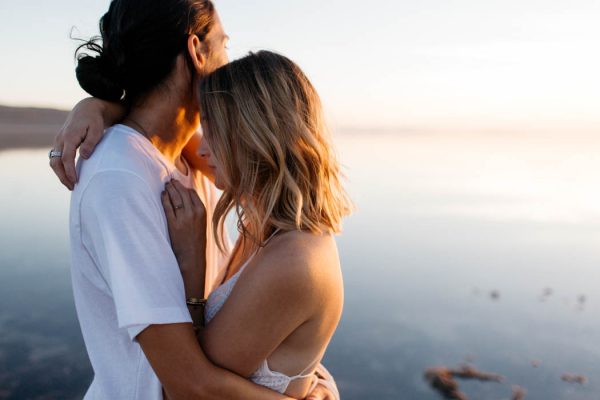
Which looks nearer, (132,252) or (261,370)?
(132,252)

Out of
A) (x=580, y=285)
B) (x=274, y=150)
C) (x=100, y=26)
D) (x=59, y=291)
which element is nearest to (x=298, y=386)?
(x=274, y=150)

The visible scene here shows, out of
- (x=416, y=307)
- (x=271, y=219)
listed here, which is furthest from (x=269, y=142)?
(x=416, y=307)

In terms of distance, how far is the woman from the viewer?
1.56 m

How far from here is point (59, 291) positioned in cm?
1271

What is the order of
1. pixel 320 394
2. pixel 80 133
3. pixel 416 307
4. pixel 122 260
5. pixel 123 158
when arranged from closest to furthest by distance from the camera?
pixel 122 260 < pixel 123 158 < pixel 80 133 < pixel 320 394 < pixel 416 307

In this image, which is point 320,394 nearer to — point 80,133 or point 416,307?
point 80,133

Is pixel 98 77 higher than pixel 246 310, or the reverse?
pixel 98 77

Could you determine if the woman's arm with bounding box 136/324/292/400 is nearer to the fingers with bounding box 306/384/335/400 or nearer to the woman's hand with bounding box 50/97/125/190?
the fingers with bounding box 306/384/335/400

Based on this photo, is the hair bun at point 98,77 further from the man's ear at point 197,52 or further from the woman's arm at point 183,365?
the woman's arm at point 183,365

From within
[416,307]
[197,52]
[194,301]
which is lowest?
[416,307]

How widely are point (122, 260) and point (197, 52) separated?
908 mm

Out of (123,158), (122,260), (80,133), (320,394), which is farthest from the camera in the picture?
(320,394)

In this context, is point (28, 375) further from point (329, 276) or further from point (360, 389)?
point (329, 276)

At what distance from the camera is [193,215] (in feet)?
5.70
